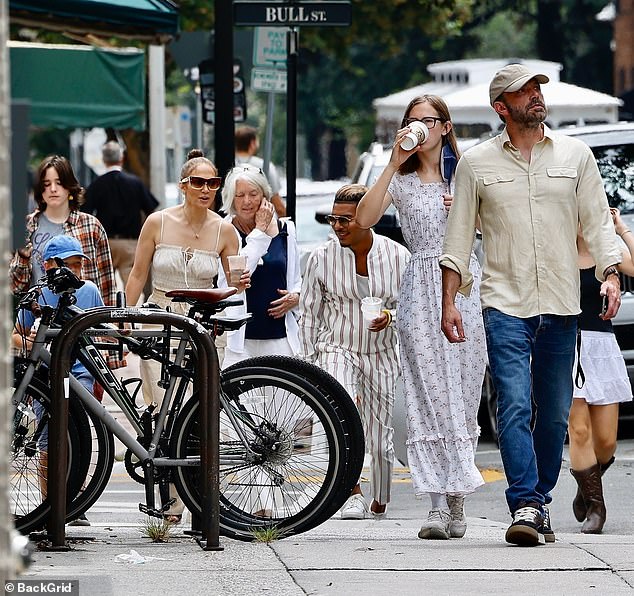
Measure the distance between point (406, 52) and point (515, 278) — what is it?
44964mm

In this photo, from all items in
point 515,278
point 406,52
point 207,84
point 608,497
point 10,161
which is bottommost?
point 608,497

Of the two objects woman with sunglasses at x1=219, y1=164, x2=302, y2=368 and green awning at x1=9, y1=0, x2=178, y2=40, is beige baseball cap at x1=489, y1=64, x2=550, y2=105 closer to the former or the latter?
woman with sunglasses at x1=219, y1=164, x2=302, y2=368

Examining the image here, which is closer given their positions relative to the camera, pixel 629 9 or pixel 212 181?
pixel 212 181

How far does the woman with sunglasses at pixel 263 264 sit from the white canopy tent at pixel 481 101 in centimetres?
1440

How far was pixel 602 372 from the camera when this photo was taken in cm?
800

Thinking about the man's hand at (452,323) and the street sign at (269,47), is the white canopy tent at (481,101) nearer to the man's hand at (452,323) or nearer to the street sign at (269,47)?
the street sign at (269,47)

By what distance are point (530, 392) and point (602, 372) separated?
4.11ft

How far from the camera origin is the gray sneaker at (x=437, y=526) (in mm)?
7078

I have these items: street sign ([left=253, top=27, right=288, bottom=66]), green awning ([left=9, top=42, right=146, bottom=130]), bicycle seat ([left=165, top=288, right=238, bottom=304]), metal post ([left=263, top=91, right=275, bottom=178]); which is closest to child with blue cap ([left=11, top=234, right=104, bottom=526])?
bicycle seat ([left=165, top=288, right=238, bottom=304])

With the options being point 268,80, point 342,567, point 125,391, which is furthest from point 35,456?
point 268,80

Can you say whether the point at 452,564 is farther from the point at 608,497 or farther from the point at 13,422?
the point at 608,497

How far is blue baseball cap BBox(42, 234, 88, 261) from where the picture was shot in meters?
8.00

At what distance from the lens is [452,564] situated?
19.9 feet

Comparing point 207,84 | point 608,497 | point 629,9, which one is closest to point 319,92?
point 629,9
